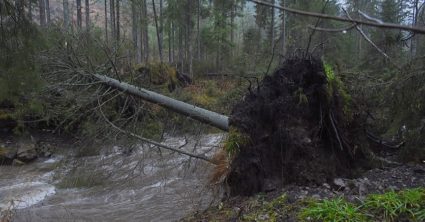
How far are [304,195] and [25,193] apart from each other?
7.54 metres

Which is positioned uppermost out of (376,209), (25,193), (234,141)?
(234,141)

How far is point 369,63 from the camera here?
7.30m

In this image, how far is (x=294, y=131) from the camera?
4941 mm

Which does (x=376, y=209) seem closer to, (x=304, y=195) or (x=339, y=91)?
(x=304, y=195)

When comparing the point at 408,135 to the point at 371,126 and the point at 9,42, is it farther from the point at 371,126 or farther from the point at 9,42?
the point at 9,42

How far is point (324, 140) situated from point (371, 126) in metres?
1.31

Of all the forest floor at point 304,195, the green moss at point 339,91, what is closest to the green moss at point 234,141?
the forest floor at point 304,195

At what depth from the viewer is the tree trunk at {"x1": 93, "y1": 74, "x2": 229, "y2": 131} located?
6.10 meters

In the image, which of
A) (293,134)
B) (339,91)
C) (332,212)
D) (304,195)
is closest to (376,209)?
(332,212)

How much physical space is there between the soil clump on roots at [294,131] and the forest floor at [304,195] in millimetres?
219

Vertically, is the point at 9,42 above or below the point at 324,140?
above

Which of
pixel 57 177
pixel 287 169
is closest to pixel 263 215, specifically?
pixel 287 169

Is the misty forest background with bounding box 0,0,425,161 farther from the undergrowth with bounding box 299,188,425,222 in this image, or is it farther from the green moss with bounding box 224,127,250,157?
the undergrowth with bounding box 299,188,425,222

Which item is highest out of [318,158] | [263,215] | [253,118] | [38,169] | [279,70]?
[279,70]
